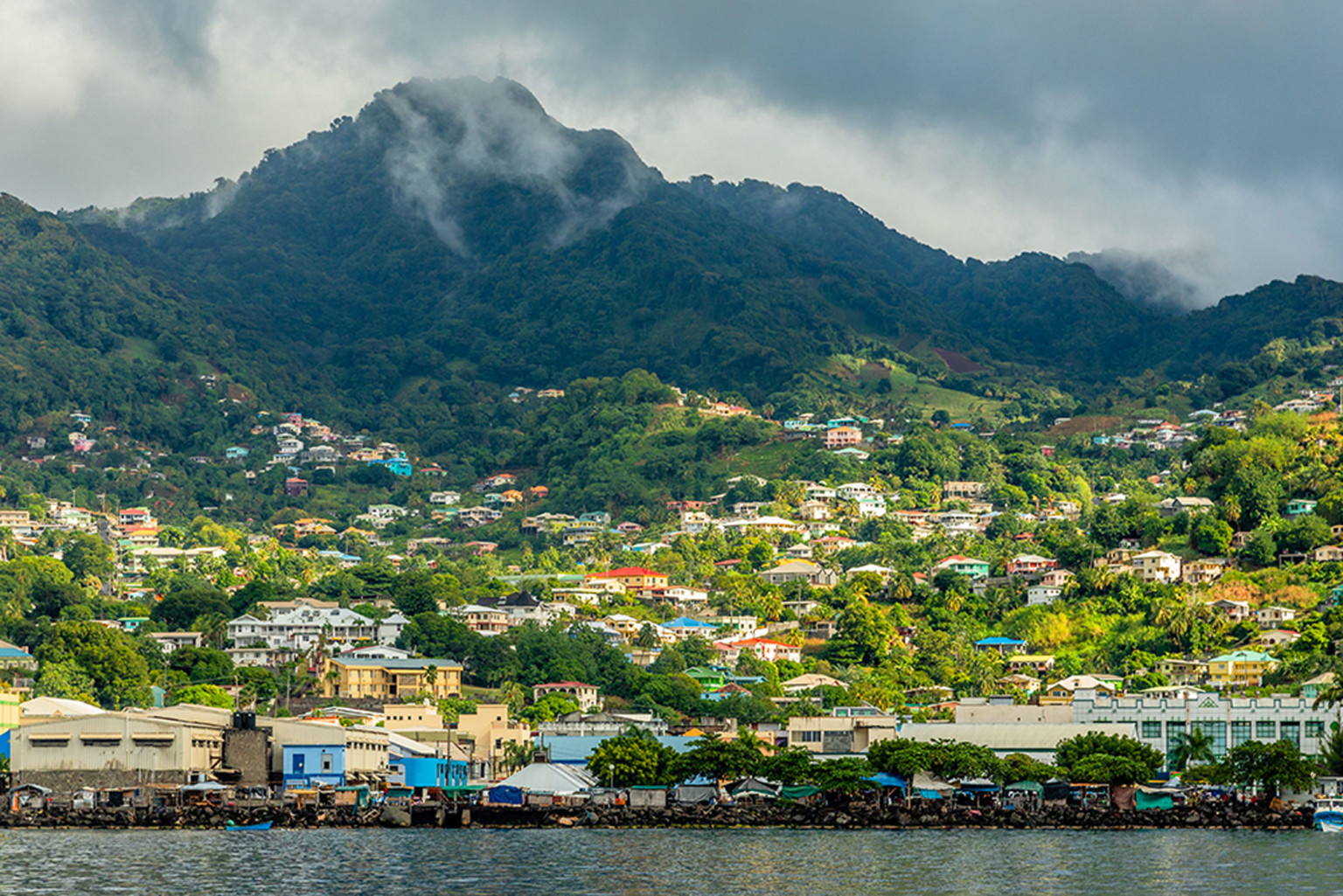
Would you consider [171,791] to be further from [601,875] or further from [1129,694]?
[1129,694]

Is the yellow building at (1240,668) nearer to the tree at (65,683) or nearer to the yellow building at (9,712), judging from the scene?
the tree at (65,683)

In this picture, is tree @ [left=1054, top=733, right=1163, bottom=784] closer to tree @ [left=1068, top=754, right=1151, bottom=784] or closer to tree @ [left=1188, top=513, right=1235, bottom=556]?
tree @ [left=1068, top=754, right=1151, bottom=784]

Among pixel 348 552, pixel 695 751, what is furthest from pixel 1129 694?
pixel 348 552

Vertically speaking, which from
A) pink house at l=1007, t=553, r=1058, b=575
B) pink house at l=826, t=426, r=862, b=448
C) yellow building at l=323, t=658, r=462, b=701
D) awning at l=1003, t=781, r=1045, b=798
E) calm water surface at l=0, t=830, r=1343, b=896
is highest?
pink house at l=826, t=426, r=862, b=448

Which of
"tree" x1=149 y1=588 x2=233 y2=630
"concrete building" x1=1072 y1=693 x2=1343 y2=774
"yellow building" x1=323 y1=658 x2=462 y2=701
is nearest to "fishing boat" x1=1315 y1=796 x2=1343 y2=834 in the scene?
"concrete building" x1=1072 y1=693 x2=1343 y2=774

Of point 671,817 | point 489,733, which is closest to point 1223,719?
point 671,817

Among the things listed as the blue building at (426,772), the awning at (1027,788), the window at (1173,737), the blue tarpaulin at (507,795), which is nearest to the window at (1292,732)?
the window at (1173,737)
